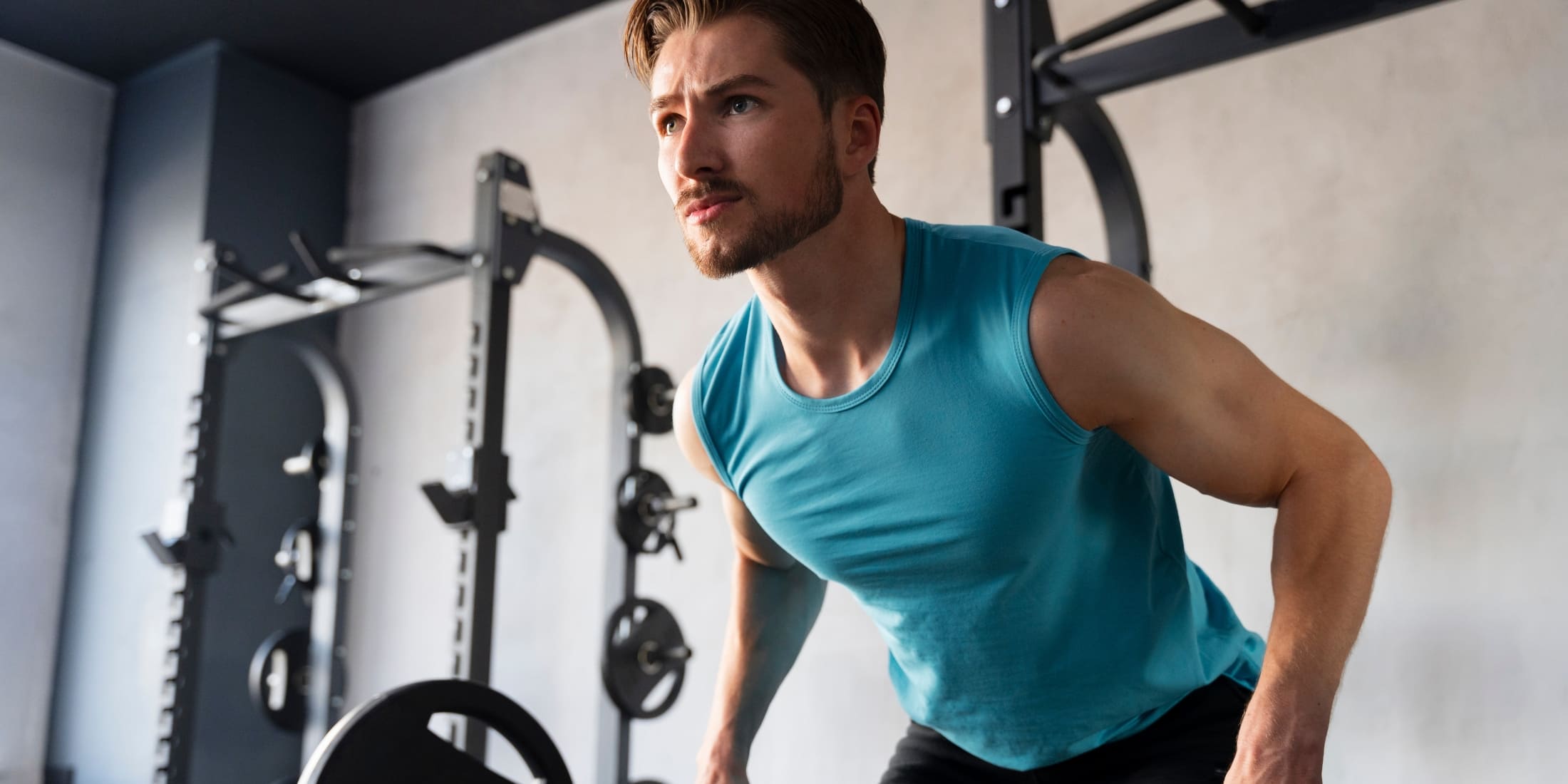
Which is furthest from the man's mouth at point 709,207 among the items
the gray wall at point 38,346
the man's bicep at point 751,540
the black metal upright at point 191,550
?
the gray wall at point 38,346

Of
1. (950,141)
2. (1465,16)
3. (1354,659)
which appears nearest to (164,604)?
(950,141)

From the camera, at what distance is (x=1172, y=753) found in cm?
119

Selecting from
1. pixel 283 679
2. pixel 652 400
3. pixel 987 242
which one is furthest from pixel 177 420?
pixel 987 242

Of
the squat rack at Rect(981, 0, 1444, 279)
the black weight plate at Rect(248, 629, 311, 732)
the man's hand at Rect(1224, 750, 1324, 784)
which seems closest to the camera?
the man's hand at Rect(1224, 750, 1324, 784)

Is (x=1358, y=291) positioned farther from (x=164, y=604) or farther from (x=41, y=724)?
(x=41, y=724)

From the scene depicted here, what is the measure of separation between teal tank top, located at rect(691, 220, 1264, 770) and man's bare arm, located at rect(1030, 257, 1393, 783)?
0.04 m

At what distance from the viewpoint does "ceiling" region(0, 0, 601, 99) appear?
345 cm

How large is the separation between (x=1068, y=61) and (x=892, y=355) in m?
0.77

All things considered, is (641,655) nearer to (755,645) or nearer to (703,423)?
(755,645)

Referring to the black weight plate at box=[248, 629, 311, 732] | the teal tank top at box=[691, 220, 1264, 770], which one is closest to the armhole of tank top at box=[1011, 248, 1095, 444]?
the teal tank top at box=[691, 220, 1264, 770]

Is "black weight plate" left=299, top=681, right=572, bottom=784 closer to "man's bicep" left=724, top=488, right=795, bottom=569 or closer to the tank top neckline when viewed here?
"man's bicep" left=724, top=488, right=795, bottom=569

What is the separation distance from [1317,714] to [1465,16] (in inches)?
67.3

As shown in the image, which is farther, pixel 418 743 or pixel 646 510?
pixel 646 510

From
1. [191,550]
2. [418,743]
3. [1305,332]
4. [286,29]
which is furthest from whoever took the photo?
[286,29]
